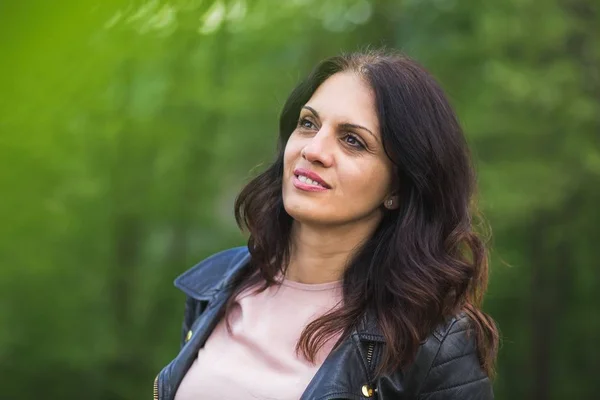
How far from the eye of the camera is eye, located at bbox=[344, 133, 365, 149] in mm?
2088

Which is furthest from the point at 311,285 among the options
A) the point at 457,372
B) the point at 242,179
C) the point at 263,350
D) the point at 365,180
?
the point at 242,179

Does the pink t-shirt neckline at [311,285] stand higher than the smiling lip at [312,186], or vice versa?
the smiling lip at [312,186]

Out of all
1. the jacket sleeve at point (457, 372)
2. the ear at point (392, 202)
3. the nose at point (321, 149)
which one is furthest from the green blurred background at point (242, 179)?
the jacket sleeve at point (457, 372)

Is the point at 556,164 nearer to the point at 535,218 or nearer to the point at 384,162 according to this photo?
the point at 535,218

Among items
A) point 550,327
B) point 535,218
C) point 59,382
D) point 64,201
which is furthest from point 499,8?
point 59,382

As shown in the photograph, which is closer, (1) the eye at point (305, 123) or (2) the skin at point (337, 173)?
(2) the skin at point (337, 173)

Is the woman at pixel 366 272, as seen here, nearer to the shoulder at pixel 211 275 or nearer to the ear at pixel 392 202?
the ear at pixel 392 202

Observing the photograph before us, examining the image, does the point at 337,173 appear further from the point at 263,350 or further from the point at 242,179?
the point at 242,179

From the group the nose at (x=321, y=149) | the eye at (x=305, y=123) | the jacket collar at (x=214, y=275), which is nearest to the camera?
the nose at (x=321, y=149)

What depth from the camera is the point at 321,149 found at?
203cm

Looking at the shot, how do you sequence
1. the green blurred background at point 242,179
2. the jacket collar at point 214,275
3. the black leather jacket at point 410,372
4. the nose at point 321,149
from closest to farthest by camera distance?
the black leather jacket at point 410,372 → the nose at point 321,149 → the jacket collar at point 214,275 → the green blurred background at point 242,179

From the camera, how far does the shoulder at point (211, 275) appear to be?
240 centimetres

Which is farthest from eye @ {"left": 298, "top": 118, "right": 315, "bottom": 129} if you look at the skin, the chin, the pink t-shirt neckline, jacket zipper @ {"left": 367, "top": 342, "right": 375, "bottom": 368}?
jacket zipper @ {"left": 367, "top": 342, "right": 375, "bottom": 368}

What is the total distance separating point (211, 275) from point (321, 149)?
0.64 meters
